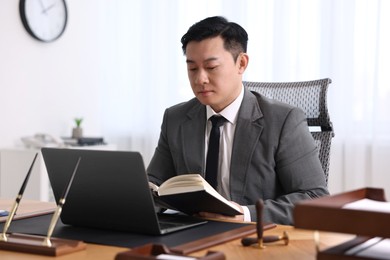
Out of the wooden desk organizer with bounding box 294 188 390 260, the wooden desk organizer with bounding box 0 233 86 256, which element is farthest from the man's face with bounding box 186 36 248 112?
the wooden desk organizer with bounding box 294 188 390 260

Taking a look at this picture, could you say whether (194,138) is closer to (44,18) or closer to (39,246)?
(39,246)

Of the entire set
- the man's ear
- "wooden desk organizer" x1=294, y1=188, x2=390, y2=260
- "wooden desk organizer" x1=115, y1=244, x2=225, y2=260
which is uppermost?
the man's ear

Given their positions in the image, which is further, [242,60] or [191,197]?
[242,60]

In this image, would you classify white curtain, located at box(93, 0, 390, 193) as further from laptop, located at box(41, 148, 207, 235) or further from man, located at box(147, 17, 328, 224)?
laptop, located at box(41, 148, 207, 235)

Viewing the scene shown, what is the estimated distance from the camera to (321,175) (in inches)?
92.6

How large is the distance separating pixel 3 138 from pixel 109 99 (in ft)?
3.51

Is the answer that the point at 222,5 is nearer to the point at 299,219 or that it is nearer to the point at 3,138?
the point at 3,138

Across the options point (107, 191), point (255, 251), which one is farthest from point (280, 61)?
point (255, 251)

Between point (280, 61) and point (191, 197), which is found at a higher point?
point (280, 61)

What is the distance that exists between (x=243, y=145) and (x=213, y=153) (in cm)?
12

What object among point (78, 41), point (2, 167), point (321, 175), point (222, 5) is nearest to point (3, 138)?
point (2, 167)

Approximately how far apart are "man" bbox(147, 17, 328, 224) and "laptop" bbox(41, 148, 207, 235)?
573mm

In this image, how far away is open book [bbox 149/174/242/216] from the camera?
1852 millimetres

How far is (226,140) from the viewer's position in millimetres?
2510
